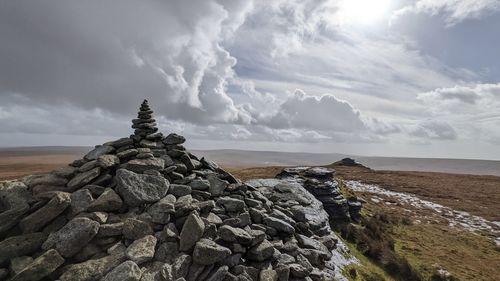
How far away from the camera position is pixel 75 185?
1177cm

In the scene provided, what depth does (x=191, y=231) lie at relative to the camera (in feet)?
34.8

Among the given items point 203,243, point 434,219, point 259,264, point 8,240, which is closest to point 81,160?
point 8,240

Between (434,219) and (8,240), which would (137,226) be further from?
(434,219)

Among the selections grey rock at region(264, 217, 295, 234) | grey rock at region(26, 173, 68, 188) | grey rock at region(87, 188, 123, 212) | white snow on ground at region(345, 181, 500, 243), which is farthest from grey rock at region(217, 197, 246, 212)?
white snow on ground at region(345, 181, 500, 243)

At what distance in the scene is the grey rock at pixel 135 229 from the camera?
33.6 feet

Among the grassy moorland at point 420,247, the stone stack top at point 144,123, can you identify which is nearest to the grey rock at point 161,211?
the stone stack top at point 144,123

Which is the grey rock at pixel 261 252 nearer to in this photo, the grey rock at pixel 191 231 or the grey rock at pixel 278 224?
the grey rock at pixel 278 224

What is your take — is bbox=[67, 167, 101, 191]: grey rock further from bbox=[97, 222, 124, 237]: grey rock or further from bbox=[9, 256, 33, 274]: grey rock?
bbox=[9, 256, 33, 274]: grey rock

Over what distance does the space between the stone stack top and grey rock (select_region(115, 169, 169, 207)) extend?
10.9 feet

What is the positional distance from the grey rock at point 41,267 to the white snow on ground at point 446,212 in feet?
149

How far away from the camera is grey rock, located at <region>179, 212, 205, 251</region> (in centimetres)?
1035

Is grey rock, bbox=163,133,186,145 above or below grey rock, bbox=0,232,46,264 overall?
above

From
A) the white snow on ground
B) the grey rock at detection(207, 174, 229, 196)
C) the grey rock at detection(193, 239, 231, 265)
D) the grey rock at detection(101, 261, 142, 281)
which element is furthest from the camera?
the white snow on ground

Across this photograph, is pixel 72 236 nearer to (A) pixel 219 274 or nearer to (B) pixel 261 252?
(A) pixel 219 274
